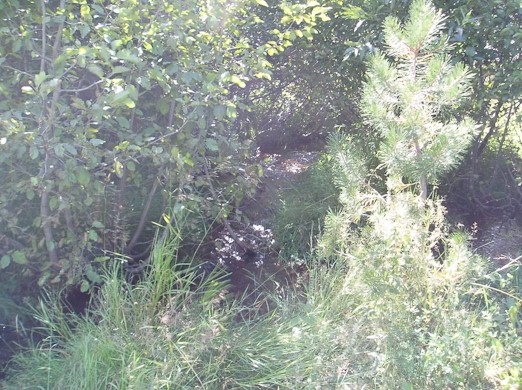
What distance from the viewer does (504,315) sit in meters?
3.51

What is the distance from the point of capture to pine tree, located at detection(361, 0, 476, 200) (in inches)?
134

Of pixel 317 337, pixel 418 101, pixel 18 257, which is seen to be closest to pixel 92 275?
pixel 18 257

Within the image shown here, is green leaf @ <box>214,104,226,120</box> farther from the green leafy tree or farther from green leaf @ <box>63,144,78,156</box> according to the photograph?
green leaf @ <box>63,144,78,156</box>

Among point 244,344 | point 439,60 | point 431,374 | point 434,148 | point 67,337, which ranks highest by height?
point 439,60

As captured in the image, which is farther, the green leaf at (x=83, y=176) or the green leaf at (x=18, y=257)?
the green leaf at (x=18, y=257)

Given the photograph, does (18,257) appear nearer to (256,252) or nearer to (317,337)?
(317,337)

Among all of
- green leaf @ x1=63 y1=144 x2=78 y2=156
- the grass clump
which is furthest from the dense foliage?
the grass clump

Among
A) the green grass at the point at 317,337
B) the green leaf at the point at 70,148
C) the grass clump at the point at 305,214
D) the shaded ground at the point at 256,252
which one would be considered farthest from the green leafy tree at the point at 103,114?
the grass clump at the point at 305,214

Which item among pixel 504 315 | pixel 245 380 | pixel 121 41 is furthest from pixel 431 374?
pixel 121 41

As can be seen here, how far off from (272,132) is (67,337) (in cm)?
367

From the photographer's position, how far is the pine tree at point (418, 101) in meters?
3.40

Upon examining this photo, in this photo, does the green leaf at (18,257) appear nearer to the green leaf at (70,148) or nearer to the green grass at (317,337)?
the green grass at (317,337)

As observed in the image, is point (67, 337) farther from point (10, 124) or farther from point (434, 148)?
point (434, 148)

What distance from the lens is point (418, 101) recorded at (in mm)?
3436
